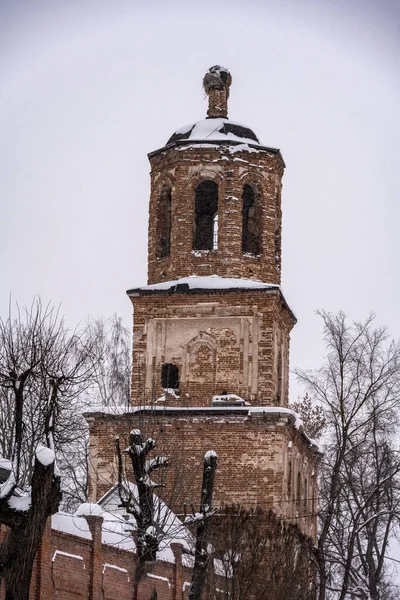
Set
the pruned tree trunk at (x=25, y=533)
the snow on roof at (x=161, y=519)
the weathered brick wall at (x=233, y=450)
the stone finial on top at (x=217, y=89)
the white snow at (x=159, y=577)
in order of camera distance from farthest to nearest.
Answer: the stone finial on top at (x=217, y=89)
the weathered brick wall at (x=233, y=450)
the white snow at (x=159, y=577)
the snow on roof at (x=161, y=519)
the pruned tree trunk at (x=25, y=533)

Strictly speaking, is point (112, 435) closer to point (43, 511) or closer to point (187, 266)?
point (187, 266)

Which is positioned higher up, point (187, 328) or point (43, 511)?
point (187, 328)

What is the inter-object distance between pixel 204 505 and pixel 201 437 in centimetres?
858

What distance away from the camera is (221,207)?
3347 centimetres

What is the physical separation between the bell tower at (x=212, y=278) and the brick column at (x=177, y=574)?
14.6 feet

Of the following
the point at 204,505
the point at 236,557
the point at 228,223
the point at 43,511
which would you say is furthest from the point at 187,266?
the point at 43,511

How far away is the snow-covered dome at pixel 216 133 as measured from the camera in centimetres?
3409

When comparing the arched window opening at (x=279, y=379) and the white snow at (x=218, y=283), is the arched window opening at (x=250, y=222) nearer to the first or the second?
the white snow at (x=218, y=283)

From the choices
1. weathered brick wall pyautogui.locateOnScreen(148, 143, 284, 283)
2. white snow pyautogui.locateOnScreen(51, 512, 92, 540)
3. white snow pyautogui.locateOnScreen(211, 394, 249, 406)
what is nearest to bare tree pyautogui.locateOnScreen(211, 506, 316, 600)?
white snow pyautogui.locateOnScreen(51, 512, 92, 540)

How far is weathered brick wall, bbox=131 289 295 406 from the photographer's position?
108 feet

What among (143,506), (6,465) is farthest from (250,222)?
(6,465)

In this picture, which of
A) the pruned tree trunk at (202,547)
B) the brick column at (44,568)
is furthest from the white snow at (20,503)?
the pruned tree trunk at (202,547)

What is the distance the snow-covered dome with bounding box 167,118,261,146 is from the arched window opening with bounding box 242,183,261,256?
1.10 m

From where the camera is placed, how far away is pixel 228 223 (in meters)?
33.4
